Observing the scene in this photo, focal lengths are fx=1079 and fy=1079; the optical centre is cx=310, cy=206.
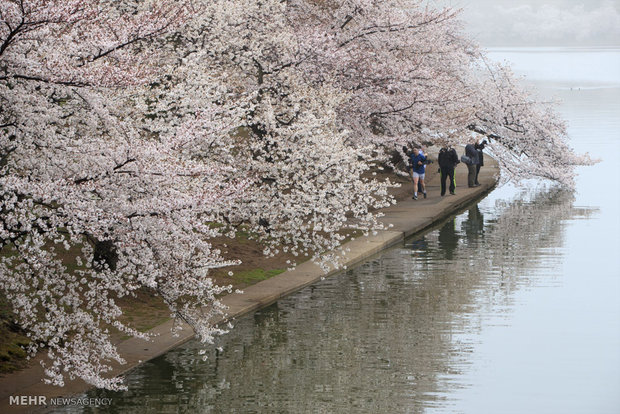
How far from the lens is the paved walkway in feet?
44.8

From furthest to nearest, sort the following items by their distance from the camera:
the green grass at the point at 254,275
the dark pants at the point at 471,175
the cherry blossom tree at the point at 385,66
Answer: the dark pants at the point at 471,175, the cherry blossom tree at the point at 385,66, the green grass at the point at 254,275

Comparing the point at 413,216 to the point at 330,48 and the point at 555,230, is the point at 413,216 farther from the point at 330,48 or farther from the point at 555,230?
the point at 330,48

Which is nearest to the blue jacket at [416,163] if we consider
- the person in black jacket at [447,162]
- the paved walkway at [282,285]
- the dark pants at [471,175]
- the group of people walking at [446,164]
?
the group of people walking at [446,164]

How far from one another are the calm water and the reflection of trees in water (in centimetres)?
2

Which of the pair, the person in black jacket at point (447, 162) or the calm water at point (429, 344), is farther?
the person in black jacket at point (447, 162)

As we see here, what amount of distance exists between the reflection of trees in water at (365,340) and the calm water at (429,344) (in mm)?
25

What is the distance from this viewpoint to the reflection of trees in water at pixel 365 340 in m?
13.4

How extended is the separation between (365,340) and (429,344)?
101 centimetres

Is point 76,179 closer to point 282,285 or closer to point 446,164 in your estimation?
point 282,285

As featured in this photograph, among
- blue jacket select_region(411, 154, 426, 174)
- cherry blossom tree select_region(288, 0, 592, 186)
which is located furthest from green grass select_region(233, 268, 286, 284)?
blue jacket select_region(411, 154, 426, 174)

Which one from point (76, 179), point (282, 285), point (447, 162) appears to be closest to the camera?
point (76, 179)

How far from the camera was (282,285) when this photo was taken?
21016 millimetres

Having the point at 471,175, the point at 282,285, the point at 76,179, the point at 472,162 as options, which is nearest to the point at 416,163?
the point at 472,162

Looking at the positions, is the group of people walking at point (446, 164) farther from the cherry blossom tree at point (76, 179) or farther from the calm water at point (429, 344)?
the cherry blossom tree at point (76, 179)
